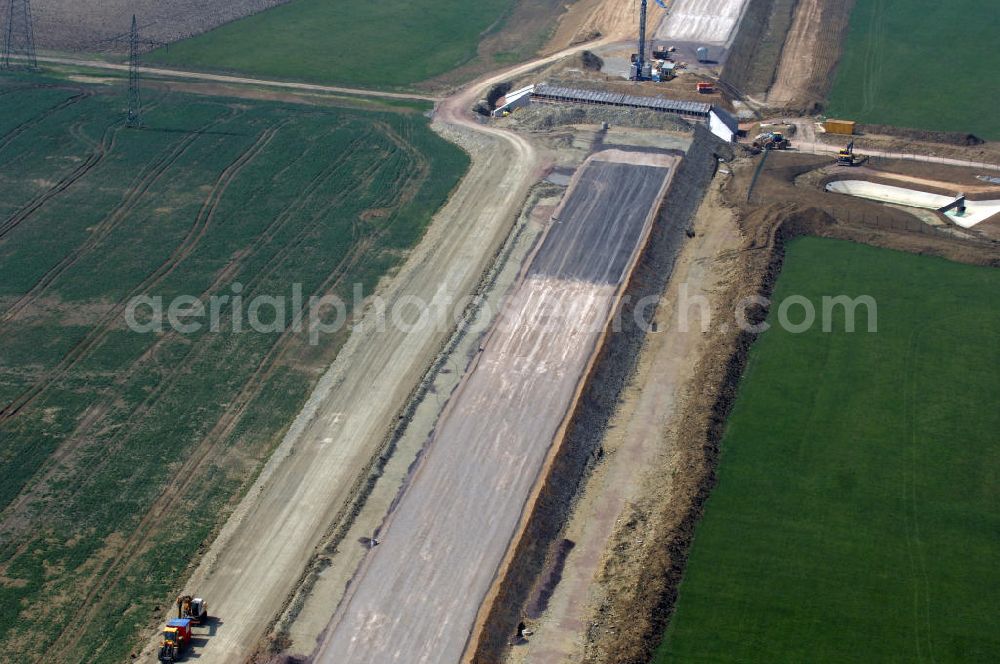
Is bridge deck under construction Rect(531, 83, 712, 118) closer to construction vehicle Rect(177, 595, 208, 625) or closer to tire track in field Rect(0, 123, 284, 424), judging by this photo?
tire track in field Rect(0, 123, 284, 424)

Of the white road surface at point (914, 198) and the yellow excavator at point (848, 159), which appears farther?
the yellow excavator at point (848, 159)

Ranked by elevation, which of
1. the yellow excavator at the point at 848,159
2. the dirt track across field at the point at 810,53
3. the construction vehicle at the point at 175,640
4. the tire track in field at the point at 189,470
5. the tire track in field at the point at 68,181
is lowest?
the tire track in field at the point at 189,470

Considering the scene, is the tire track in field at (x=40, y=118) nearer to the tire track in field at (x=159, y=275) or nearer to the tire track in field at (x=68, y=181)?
the tire track in field at (x=68, y=181)

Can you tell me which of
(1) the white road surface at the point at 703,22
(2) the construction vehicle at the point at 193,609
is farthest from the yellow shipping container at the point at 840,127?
(2) the construction vehicle at the point at 193,609

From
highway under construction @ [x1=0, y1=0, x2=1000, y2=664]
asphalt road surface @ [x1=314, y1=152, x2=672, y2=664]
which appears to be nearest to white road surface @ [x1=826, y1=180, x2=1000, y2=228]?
highway under construction @ [x1=0, y1=0, x2=1000, y2=664]

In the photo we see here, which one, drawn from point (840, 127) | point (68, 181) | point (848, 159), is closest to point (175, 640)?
point (68, 181)
